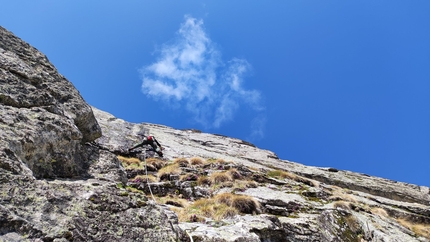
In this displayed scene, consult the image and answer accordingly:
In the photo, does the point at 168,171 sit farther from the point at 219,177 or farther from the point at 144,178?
the point at 219,177

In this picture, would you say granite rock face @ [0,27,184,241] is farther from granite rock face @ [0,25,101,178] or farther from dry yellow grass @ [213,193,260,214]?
dry yellow grass @ [213,193,260,214]

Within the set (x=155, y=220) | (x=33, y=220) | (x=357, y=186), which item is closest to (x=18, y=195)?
(x=33, y=220)

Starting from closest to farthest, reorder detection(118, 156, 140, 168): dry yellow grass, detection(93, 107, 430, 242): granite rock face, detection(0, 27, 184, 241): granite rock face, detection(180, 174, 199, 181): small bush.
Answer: detection(0, 27, 184, 241): granite rock face → detection(93, 107, 430, 242): granite rock face → detection(180, 174, 199, 181): small bush → detection(118, 156, 140, 168): dry yellow grass

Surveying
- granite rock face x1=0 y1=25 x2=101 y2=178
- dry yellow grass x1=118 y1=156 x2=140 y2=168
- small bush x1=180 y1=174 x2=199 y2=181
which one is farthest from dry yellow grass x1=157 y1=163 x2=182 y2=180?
granite rock face x1=0 y1=25 x2=101 y2=178

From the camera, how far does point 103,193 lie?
6.93m

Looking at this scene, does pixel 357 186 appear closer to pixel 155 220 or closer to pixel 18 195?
pixel 155 220

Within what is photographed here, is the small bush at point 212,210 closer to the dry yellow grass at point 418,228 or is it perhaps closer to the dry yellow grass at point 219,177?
the dry yellow grass at point 219,177

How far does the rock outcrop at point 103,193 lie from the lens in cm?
582

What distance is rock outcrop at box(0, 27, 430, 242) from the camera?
5.82 metres

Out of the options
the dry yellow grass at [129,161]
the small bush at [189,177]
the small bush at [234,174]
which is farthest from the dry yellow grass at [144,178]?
the small bush at [234,174]

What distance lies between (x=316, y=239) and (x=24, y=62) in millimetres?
12252

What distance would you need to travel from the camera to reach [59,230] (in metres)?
5.44

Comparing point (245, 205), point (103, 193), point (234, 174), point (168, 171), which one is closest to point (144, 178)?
point (168, 171)

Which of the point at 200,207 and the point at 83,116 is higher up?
the point at 83,116
